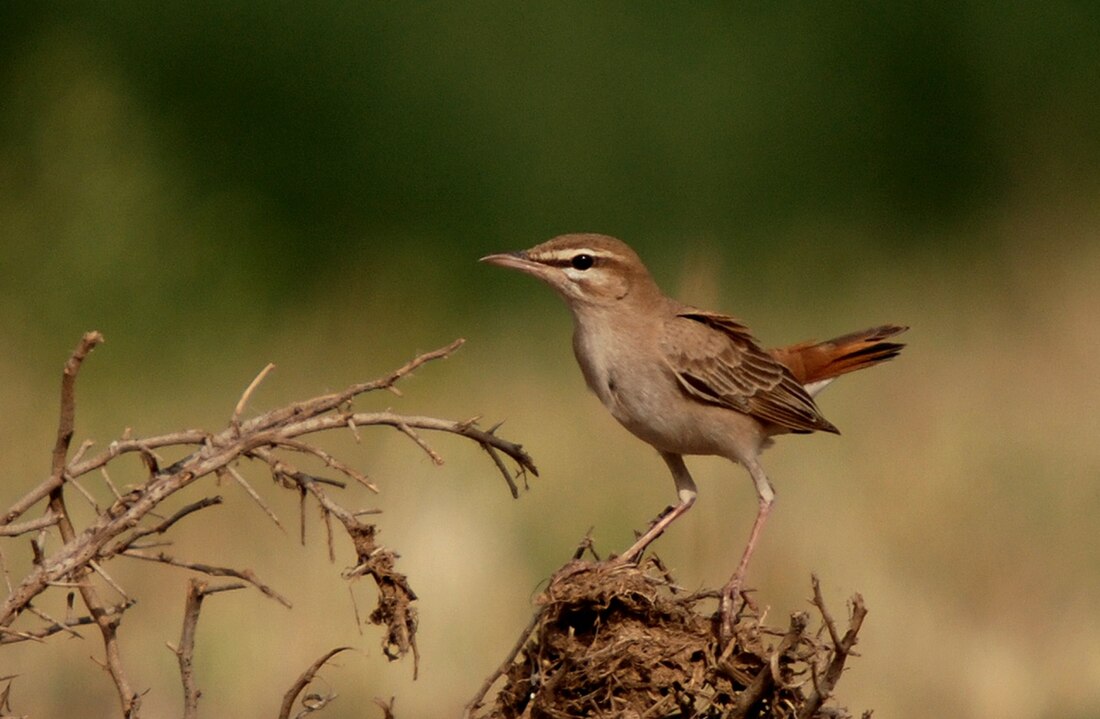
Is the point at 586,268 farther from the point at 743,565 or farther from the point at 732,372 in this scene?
the point at 743,565

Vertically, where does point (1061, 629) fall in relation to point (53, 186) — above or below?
below

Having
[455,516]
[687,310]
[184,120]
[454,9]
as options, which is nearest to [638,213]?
[454,9]

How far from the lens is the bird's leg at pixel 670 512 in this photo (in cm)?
417

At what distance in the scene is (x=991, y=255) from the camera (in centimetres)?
905

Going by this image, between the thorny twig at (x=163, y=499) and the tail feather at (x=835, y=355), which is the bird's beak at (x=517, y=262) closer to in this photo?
the tail feather at (x=835, y=355)

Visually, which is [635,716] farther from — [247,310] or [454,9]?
[454,9]

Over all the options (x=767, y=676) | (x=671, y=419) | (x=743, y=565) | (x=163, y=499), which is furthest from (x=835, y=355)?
(x=163, y=499)

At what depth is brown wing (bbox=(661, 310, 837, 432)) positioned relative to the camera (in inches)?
201

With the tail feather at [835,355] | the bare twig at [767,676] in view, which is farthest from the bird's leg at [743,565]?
the tail feather at [835,355]

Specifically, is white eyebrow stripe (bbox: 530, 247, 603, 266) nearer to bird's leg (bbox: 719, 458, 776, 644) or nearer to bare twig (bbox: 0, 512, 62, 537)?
bird's leg (bbox: 719, 458, 776, 644)

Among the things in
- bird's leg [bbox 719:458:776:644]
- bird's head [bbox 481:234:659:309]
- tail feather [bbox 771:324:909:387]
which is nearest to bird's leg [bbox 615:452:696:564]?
bird's leg [bbox 719:458:776:644]

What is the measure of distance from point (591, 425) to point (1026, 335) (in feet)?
6.74

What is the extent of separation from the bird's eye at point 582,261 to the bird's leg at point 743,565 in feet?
2.09

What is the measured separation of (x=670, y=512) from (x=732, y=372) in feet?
2.56
